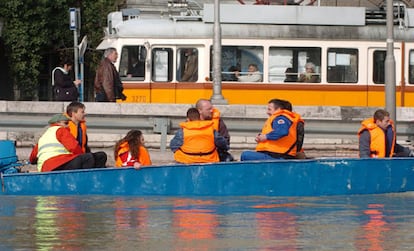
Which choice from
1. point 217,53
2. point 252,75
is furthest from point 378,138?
point 252,75

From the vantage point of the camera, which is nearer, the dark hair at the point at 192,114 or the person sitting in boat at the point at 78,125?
the dark hair at the point at 192,114

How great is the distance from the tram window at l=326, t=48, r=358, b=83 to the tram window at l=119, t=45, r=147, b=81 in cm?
398

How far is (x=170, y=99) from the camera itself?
26.5 meters

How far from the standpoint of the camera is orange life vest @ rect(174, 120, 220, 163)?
16250mm

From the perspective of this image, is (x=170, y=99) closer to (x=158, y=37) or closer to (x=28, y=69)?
(x=158, y=37)

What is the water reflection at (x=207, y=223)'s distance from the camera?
39.0 ft

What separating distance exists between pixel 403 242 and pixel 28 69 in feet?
101

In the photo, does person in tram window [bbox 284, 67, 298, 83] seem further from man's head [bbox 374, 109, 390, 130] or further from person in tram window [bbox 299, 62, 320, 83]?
man's head [bbox 374, 109, 390, 130]

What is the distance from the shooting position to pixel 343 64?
2689cm

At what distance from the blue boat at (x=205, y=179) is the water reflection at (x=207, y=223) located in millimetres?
162

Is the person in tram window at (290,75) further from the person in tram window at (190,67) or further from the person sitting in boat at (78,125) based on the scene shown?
the person sitting in boat at (78,125)

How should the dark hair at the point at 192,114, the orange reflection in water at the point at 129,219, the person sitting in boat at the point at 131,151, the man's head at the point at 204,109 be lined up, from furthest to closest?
the man's head at the point at 204,109
the dark hair at the point at 192,114
the person sitting in boat at the point at 131,151
the orange reflection in water at the point at 129,219

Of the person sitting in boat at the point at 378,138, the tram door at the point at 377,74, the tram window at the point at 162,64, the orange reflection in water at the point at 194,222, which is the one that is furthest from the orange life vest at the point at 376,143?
the tram window at the point at 162,64

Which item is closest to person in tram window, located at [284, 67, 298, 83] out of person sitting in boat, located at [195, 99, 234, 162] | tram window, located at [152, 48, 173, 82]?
tram window, located at [152, 48, 173, 82]
